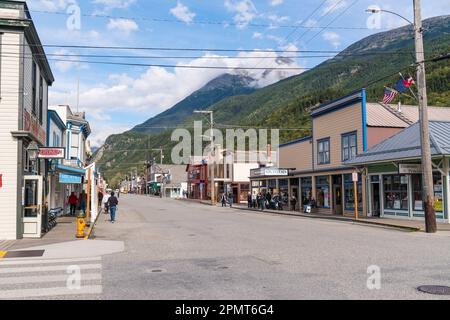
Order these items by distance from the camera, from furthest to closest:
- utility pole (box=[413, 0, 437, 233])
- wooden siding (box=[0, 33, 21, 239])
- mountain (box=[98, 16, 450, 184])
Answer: mountain (box=[98, 16, 450, 184]) < utility pole (box=[413, 0, 437, 233]) < wooden siding (box=[0, 33, 21, 239])

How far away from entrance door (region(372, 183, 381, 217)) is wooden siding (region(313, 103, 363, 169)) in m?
2.51

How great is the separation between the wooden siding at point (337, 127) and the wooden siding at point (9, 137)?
20.6 metres

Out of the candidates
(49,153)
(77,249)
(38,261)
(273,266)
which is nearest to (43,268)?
(38,261)

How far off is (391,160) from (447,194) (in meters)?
3.48

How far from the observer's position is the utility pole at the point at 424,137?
19703mm

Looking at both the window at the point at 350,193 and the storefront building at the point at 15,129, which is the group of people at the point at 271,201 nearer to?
the window at the point at 350,193

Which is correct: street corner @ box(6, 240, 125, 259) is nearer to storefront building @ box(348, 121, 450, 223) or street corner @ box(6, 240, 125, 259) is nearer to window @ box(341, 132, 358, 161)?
storefront building @ box(348, 121, 450, 223)

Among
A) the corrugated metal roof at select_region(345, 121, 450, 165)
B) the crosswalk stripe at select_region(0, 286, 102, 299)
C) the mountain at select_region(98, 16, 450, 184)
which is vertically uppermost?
the mountain at select_region(98, 16, 450, 184)

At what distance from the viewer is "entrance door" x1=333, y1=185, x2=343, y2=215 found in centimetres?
3319

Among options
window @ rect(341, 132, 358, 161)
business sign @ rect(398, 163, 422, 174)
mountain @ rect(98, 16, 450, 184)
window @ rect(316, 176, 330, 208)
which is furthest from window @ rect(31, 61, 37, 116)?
window @ rect(316, 176, 330, 208)

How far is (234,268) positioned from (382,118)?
906 inches

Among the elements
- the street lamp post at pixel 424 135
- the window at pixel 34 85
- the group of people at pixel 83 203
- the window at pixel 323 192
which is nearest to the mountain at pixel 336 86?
the street lamp post at pixel 424 135
